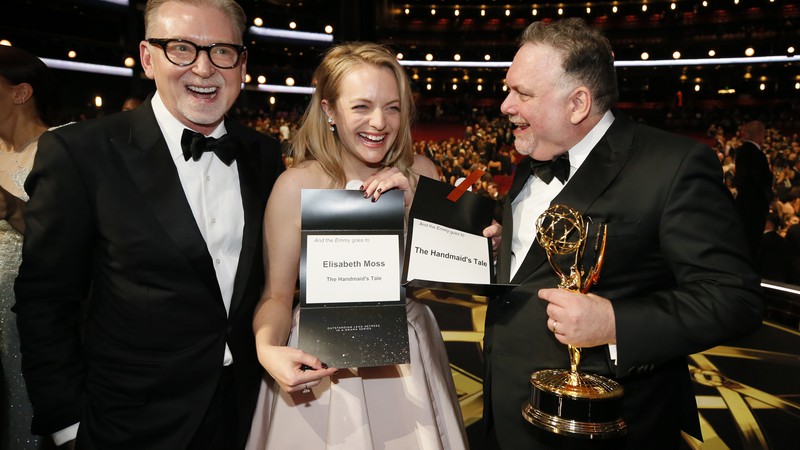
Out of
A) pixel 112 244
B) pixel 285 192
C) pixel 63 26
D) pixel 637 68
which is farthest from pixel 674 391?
pixel 637 68

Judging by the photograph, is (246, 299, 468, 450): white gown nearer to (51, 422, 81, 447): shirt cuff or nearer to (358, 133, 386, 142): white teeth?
(51, 422, 81, 447): shirt cuff

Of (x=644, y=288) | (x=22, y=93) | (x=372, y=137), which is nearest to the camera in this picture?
(x=644, y=288)

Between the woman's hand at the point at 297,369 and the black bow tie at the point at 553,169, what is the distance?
0.83 m

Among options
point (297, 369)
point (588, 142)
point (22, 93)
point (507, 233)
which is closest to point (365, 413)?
point (297, 369)

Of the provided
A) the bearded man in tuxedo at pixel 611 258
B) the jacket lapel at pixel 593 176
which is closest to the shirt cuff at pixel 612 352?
the bearded man in tuxedo at pixel 611 258

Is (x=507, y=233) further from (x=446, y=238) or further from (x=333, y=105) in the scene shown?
(x=333, y=105)

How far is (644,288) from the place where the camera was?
147cm

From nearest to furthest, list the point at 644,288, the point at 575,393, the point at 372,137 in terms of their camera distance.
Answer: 1. the point at 575,393
2. the point at 644,288
3. the point at 372,137

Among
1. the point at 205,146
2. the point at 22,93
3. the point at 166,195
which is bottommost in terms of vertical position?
the point at 166,195

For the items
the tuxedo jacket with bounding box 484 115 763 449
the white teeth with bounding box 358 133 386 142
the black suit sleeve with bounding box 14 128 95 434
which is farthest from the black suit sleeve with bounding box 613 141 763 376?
the black suit sleeve with bounding box 14 128 95 434

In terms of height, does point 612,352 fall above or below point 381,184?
below

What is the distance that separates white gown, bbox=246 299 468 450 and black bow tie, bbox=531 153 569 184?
0.68m

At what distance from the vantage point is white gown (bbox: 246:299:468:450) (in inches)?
64.4

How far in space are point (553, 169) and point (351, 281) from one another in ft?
2.25
